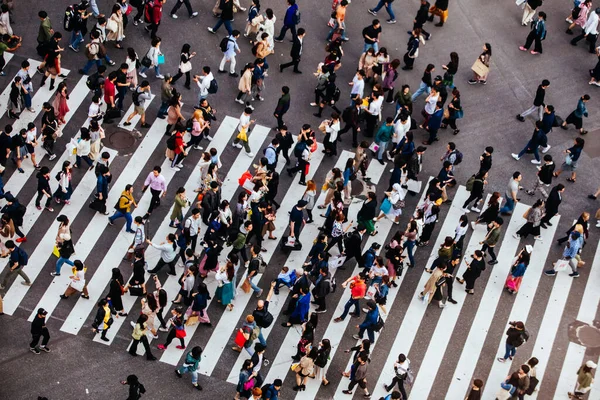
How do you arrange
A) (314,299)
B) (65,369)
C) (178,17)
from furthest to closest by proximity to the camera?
(178,17) → (314,299) → (65,369)

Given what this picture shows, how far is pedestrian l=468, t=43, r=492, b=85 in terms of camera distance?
34450mm

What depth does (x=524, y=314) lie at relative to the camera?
29688 millimetres

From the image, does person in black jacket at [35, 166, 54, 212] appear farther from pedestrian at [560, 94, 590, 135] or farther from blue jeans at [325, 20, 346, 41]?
pedestrian at [560, 94, 590, 135]

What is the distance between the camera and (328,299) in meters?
29.4

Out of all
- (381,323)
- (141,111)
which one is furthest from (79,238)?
(381,323)

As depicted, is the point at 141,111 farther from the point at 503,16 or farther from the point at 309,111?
the point at 503,16

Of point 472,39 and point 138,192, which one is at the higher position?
point 472,39

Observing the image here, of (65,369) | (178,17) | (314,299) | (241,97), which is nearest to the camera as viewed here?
(65,369)

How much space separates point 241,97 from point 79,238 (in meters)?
6.83

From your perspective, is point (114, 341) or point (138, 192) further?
point (138, 192)

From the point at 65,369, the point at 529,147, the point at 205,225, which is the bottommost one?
the point at 65,369

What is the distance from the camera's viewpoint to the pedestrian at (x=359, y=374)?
26422 mm

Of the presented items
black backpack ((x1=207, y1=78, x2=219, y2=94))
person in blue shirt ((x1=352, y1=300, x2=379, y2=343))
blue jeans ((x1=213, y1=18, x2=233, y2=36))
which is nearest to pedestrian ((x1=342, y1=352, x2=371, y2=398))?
person in blue shirt ((x1=352, y1=300, x2=379, y2=343))

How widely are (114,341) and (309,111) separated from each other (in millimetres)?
9743
